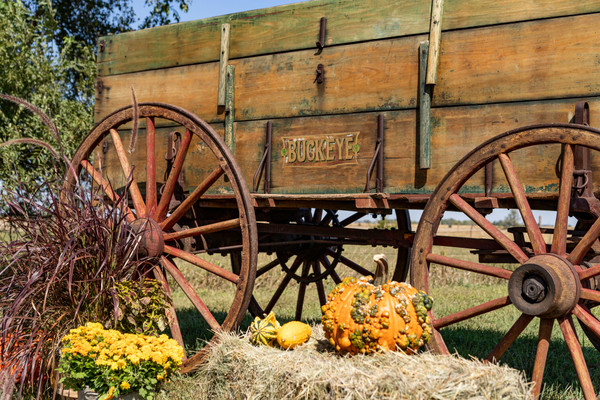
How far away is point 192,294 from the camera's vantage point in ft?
13.4

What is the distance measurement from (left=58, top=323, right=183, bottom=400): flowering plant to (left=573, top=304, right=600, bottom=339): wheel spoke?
218 centimetres

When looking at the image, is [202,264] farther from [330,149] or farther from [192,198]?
[330,149]

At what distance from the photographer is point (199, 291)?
9406 millimetres

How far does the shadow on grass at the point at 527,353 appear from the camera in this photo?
4527 millimetres

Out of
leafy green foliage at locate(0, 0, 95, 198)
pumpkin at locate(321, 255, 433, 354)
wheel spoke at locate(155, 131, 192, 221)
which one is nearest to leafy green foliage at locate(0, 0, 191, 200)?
leafy green foliage at locate(0, 0, 95, 198)

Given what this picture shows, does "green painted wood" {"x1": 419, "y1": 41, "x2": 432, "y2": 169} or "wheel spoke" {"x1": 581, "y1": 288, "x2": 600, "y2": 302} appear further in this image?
"green painted wood" {"x1": 419, "y1": 41, "x2": 432, "y2": 169}

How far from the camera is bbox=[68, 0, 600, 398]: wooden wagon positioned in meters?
3.25

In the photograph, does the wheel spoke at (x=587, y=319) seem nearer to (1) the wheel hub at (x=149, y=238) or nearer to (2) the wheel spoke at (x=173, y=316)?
(2) the wheel spoke at (x=173, y=316)

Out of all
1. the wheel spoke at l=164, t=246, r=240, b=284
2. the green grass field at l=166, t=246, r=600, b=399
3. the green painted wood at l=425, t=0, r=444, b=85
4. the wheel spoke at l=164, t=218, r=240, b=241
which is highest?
the green painted wood at l=425, t=0, r=444, b=85

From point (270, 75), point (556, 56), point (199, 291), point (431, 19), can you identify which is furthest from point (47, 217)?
point (199, 291)

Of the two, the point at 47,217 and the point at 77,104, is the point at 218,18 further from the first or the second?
the point at 77,104

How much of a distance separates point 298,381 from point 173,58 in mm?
3013

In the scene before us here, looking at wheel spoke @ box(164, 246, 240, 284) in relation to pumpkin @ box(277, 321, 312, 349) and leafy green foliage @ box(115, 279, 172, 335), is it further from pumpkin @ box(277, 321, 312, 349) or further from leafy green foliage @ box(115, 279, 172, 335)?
pumpkin @ box(277, 321, 312, 349)

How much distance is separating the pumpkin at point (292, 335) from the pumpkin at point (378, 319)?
0.26 m
